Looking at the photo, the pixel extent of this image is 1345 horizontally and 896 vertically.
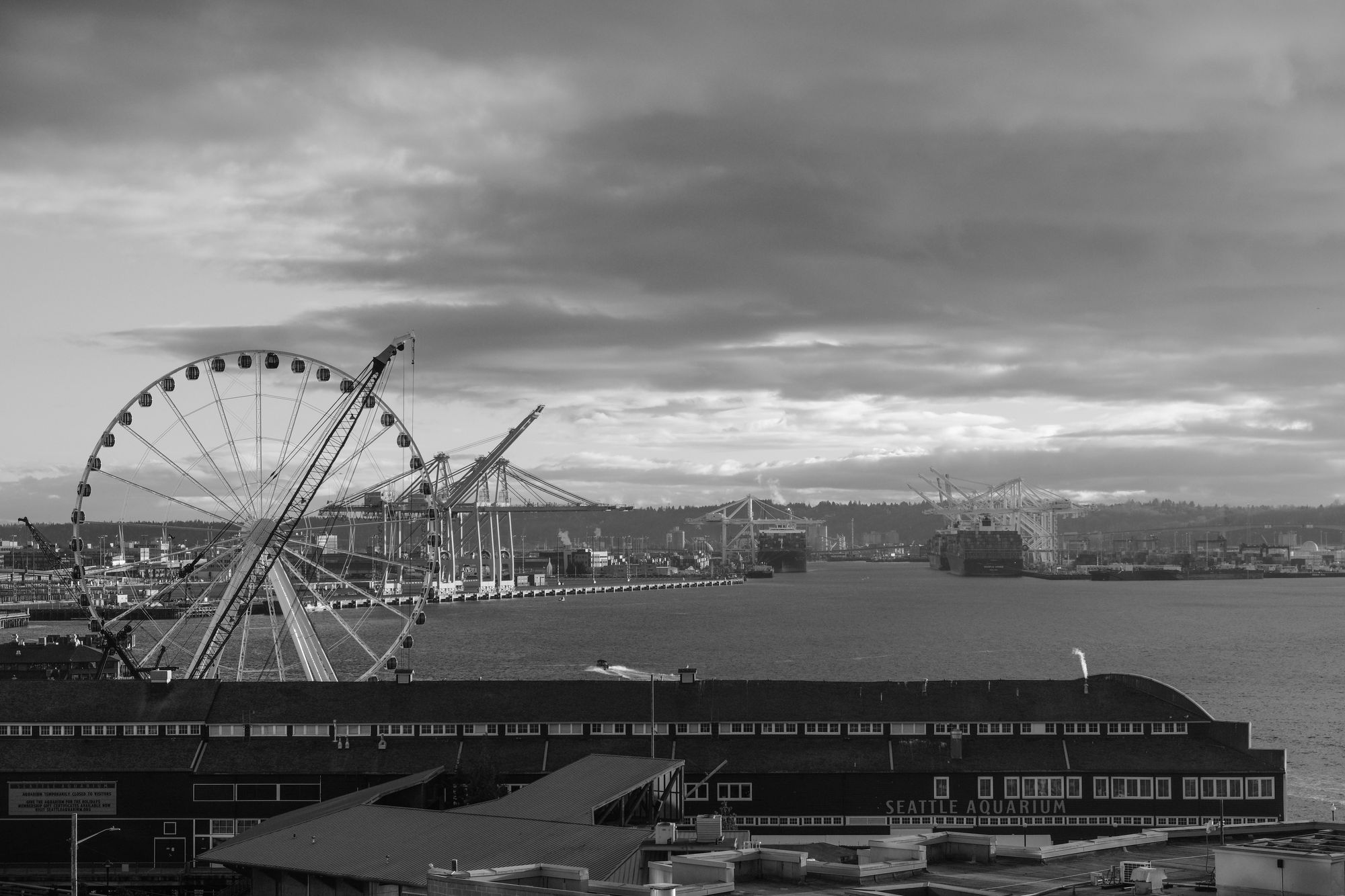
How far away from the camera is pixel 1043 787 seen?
4303 cm

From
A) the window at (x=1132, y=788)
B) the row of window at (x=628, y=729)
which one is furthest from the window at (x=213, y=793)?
the window at (x=1132, y=788)

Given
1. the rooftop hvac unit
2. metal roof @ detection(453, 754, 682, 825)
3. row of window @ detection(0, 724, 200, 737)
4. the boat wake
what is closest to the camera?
the rooftop hvac unit

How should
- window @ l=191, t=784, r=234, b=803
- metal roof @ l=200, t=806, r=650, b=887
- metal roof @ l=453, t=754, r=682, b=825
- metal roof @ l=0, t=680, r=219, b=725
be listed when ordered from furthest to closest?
metal roof @ l=0, t=680, r=219, b=725 < window @ l=191, t=784, r=234, b=803 < metal roof @ l=453, t=754, r=682, b=825 < metal roof @ l=200, t=806, r=650, b=887

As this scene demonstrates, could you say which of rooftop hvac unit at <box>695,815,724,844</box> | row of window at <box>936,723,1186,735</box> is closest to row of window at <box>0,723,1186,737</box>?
row of window at <box>936,723,1186,735</box>

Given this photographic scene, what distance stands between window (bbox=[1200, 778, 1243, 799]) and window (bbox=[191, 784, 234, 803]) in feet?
86.1

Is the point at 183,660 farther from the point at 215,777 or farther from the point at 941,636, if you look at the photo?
the point at 941,636

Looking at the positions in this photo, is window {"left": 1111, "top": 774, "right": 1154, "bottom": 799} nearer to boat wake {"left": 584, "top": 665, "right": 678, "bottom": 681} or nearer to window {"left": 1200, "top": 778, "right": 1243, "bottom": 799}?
window {"left": 1200, "top": 778, "right": 1243, "bottom": 799}

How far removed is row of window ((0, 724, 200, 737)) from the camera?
44938mm

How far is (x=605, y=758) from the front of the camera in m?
39.9

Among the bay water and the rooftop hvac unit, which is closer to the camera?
the rooftop hvac unit

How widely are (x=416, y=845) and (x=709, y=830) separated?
255 inches

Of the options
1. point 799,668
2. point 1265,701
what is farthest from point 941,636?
point 1265,701

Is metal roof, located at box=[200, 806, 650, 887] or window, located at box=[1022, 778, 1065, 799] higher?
metal roof, located at box=[200, 806, 650, 887]

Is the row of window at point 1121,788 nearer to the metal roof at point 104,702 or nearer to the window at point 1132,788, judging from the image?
the window at point 1132,788
